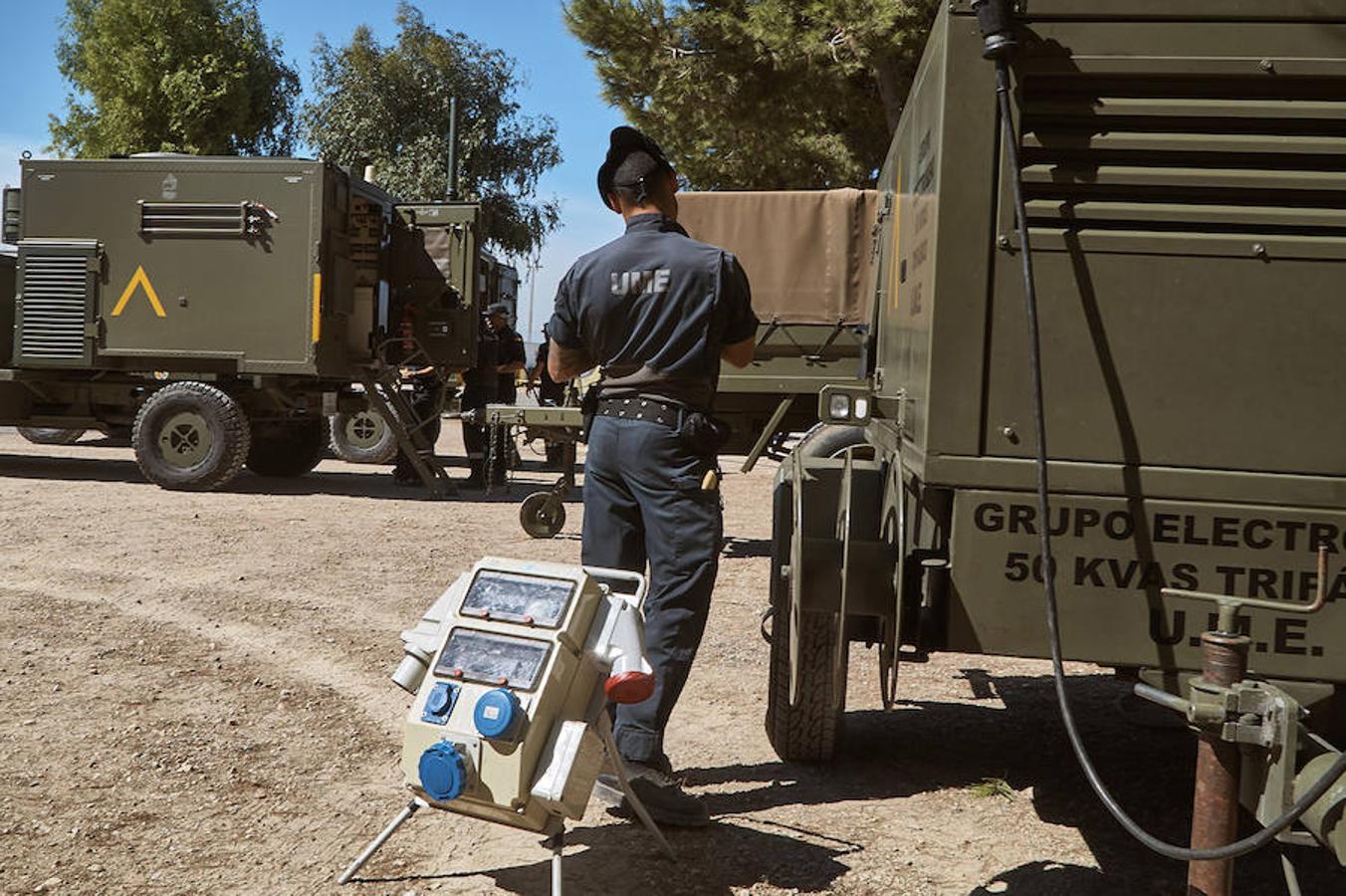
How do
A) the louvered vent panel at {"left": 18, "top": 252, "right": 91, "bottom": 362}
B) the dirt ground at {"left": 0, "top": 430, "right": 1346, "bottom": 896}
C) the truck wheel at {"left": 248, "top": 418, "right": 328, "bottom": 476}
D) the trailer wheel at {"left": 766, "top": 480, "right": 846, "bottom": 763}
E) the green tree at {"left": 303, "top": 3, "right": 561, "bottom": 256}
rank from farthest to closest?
1. the green tree at {"left": 303, "top": 3, "right": 561, "bottom": 256}
2. the truck wheel at {"left": 248, "top": 418, "right": 328, "bottom": 476}
3. the louvered vent panel at {"left": 18, "top": 252, "right": 91, "bottom": 362}
4. the trailer wheel at {"left": 766, "top": 480, "right": 846, "bottom": 763}
5. the dirt ground at {"left": 0, "top": 430, "right": 1346, "bottom": 896}

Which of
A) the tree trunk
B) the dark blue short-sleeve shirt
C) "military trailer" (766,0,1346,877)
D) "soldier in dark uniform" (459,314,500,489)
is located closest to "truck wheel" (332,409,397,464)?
"soldier in dark uniform" (459,314,500,489)

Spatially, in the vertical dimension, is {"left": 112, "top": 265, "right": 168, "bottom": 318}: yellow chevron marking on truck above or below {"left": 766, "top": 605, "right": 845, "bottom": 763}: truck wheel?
above

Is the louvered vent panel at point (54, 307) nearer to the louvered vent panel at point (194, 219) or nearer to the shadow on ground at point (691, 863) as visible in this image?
the louvered vent panel at point (194, 219)

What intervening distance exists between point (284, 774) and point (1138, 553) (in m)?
2.59

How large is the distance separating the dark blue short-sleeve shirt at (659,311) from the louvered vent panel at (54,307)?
9.06 meters

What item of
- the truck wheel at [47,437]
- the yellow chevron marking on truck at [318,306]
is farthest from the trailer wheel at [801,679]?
the truck wheel at [47,437]

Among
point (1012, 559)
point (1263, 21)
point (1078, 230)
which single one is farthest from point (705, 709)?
point (1263, 21)

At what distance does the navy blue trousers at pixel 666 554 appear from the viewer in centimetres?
345

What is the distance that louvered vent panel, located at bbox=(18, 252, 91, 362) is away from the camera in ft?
36.7

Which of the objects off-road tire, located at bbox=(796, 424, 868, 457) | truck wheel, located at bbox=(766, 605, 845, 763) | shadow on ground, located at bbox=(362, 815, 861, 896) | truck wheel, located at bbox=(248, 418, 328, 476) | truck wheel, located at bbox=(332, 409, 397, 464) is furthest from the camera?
truck wheel, located at bbox=(332, 409, 397, 464)

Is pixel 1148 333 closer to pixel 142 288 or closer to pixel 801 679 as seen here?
pixel 801 679

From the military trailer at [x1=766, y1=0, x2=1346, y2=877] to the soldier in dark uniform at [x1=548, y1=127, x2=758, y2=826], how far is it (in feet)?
2.74

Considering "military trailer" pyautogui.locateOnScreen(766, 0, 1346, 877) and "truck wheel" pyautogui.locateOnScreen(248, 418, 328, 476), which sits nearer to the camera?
"military trailer" pyautogui.locateOnScreen(766, 0, 1346, 877)

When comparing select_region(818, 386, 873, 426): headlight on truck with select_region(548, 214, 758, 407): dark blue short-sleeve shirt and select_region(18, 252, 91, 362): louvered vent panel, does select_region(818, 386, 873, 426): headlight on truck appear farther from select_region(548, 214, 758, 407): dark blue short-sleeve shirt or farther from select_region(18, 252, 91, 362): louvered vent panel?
select_region(18, 252, 91, 362): louvered vent panel
